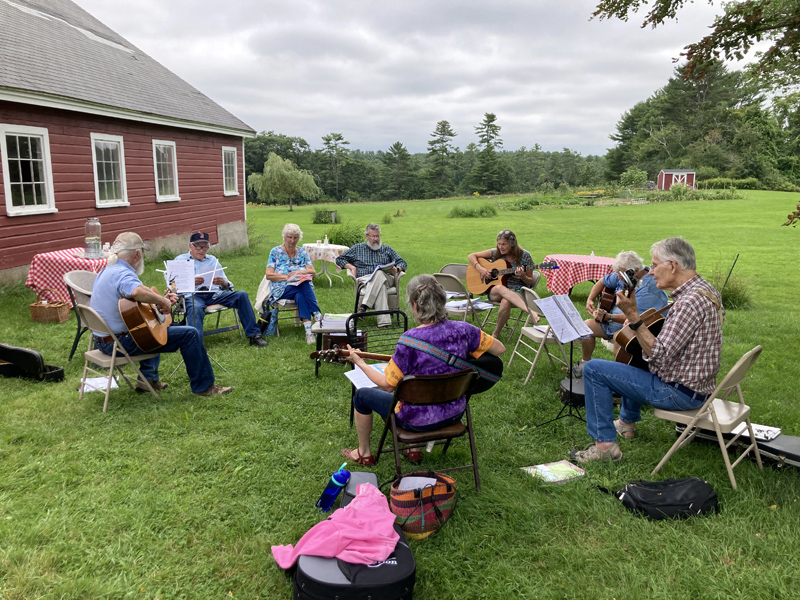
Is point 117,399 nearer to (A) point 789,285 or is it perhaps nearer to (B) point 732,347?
(B) point 732,347

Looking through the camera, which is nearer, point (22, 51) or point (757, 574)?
point (757, 574)

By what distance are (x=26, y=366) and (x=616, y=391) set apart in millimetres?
5396

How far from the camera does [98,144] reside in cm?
1153

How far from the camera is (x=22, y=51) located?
10297mm

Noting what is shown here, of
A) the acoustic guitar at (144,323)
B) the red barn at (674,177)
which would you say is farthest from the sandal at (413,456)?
the red barn at (674,177)

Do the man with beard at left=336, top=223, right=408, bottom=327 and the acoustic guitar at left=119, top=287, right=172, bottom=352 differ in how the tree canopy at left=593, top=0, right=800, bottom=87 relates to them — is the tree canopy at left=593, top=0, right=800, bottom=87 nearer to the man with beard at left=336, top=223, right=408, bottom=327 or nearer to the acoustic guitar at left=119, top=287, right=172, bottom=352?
the man with beard at left=336, top=223, right=408, bottom=327

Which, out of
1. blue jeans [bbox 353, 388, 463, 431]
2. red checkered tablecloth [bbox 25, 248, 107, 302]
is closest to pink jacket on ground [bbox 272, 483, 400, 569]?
blue jeans [bbox 353, 388, 463, 431]

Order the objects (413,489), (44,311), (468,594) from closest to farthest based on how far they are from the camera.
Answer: (468,594) < (413,489) < (44,311)

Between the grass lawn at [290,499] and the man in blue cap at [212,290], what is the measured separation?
664 mm

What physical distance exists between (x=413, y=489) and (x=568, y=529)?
0.92 meters

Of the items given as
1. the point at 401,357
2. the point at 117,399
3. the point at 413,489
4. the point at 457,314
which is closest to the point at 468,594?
the point at 413,489

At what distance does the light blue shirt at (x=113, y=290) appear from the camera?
4.56m

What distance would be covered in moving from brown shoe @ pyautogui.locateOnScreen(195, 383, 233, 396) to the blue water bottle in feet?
Answer: 7.34

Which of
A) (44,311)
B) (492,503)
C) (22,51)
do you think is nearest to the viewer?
(492,503)
